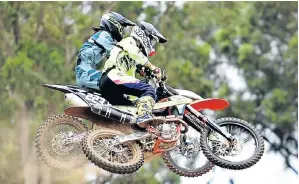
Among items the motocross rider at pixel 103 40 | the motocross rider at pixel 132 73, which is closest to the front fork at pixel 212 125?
the motocross rider at pixel 132 73

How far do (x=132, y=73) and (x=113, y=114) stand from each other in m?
0.83

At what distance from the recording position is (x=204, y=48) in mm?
30703

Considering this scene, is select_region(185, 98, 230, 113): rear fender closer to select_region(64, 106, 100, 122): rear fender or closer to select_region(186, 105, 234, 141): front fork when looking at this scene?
select_region(186, 105, 234, 141): front fork

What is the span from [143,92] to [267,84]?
17007mm

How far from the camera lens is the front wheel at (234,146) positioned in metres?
15.0

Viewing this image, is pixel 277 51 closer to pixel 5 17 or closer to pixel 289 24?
pixel 289 24

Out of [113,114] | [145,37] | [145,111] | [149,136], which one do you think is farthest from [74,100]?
[145,37]

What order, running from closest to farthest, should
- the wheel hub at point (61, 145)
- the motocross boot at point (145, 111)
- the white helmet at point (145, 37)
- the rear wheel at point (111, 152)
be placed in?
the rear wheel at point (111, 152)
the motocross boot at point (145, 111)
the wheel hub at point (61, 145)
the white helmet at point (145, 37)

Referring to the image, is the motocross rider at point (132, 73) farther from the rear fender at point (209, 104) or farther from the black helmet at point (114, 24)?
the rear fender at point (209, 104)

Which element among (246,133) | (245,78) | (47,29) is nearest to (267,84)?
(245,78)

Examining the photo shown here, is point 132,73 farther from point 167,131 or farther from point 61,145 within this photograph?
point 61,145

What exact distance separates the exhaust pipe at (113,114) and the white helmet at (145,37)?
96cm

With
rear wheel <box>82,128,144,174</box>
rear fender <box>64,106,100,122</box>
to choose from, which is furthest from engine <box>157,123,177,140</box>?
rear fender <box>64,106,100,122</box>

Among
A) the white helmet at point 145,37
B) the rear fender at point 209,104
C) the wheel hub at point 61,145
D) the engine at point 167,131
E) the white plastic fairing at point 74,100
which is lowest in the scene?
the wheel hub at point 61,145
